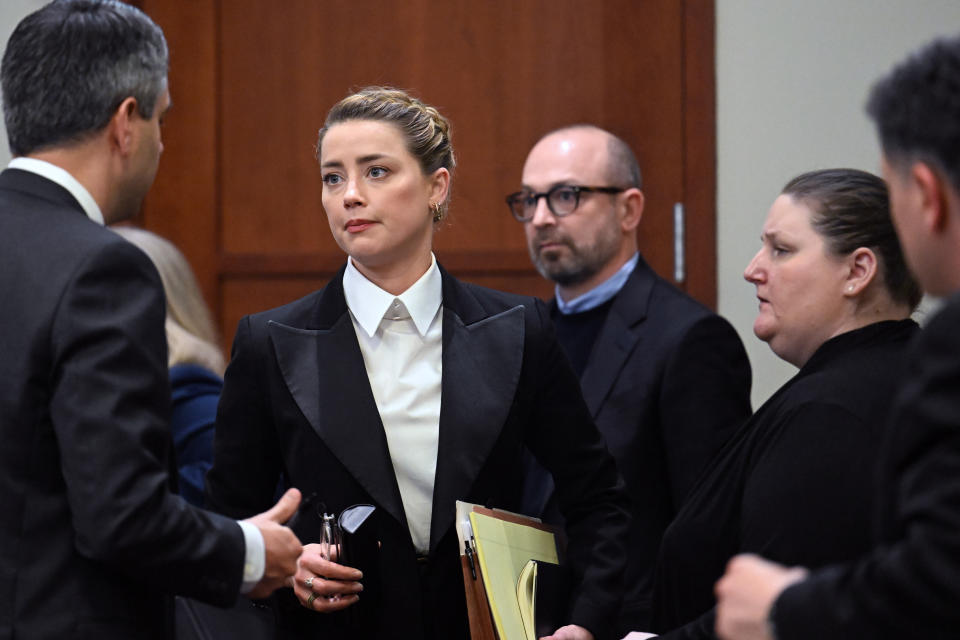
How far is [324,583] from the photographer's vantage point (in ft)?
6.09

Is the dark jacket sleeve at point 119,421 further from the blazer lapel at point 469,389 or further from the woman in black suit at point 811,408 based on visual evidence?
the woman in black suit at point 811,408

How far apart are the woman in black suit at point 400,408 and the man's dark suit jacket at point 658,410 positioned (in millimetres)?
426

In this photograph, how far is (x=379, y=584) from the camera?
1940 millimetres

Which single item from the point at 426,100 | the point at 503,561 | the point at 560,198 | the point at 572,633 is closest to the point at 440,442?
the point at 503,561

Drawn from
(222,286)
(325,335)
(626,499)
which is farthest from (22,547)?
(222,286)

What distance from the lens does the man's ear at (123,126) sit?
5.30 feet

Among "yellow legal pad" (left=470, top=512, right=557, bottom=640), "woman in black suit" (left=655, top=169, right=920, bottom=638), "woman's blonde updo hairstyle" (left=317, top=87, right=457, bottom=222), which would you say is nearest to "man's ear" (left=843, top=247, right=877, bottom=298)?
"woman in black suit" (left=655, top=169, right=920, bottom=638)

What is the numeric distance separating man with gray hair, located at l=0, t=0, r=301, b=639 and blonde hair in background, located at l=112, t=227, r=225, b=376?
1.10 metres

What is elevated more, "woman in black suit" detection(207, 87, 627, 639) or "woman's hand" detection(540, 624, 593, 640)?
"woman in black suit" detection(207, 87, 627, 639)

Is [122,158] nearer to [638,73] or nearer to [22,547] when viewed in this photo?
[22,547]

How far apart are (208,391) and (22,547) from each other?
46.5 inches

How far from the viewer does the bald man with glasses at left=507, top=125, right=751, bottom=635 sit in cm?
259

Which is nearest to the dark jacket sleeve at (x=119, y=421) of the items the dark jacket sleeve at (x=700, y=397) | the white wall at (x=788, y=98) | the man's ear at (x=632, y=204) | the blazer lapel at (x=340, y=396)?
the blazer lapel at (x=340, y=396)

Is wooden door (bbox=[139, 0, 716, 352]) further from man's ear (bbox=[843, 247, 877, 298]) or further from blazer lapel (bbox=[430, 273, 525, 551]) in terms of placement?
man's ear (bbox=[843, 247, 877, 298])
